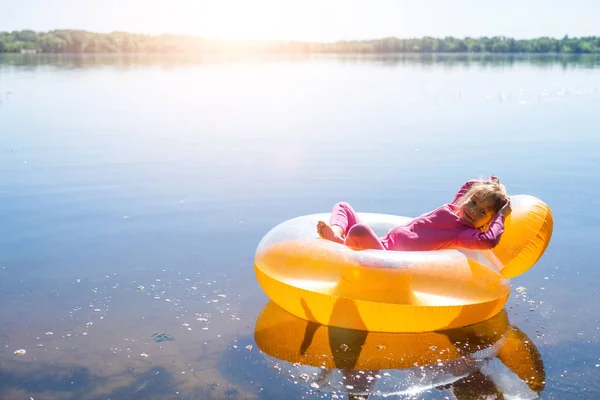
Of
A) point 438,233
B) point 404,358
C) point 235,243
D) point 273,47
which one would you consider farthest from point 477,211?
point 273,47

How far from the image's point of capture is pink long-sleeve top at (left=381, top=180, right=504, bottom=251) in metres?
4.41

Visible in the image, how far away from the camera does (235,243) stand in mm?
5785

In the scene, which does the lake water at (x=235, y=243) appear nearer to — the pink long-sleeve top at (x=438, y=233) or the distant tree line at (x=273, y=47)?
the pink long-sleeve top at (x=438, y=233)

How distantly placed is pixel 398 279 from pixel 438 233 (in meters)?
0.65

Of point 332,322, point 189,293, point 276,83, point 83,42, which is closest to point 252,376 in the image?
point 332,322

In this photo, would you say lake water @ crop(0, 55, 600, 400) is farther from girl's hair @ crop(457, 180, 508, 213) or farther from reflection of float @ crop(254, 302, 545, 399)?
girl's hair @ crop(457, 180, 508, 213)

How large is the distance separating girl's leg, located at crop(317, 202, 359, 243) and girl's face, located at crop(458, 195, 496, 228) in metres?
0.77

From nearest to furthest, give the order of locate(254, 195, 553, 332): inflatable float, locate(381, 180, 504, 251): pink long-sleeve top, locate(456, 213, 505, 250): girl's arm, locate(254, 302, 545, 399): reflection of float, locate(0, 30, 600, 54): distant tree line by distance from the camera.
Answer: locate(254, 302, 545, 399): reflection of float < locate(254, 195, 553, 332): inflatable float < locate(456, 213, 505, 250): girl's arm < locate(381, 180, 504, 251): pink long-sleeve top < locate(0, 30, 600, 54): distant tree line

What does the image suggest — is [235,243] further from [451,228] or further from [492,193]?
[492,193]

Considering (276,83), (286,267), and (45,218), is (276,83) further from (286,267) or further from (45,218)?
(286,267)

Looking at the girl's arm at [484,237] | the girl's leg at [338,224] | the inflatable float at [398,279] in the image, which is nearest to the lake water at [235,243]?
the inflatable float at [398,279]

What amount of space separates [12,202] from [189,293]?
324cm

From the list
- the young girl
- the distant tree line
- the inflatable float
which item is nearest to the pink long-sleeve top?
the young girl

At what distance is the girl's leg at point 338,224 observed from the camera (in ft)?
14.8
